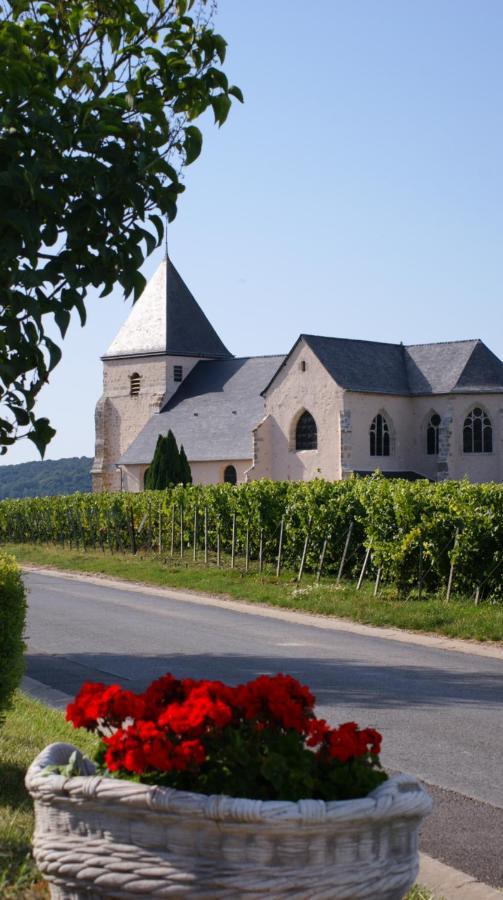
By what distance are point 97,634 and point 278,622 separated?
11.5 ft

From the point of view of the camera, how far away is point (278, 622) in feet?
60.4

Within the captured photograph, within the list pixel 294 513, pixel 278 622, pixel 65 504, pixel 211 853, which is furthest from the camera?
pixel 65 504

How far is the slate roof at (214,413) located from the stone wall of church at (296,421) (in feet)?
5.42

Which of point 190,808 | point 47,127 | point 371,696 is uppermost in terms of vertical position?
point 47,127

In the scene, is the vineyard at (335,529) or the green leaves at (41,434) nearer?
the green leaves at (41,434)

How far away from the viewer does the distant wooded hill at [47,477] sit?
152m

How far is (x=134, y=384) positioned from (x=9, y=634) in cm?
6493

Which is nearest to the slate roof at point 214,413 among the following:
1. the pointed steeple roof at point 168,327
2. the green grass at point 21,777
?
the pointed steeple roof at point 168,327

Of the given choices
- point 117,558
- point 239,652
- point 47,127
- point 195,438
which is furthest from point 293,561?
point 195,438

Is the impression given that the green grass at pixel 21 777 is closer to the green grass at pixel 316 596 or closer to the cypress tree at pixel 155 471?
the green grass at pixel 316 596

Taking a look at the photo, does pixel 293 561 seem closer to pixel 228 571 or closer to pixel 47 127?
pixel 228 571

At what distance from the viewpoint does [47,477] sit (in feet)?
519

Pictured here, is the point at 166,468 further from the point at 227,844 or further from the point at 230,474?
the point at 227,844

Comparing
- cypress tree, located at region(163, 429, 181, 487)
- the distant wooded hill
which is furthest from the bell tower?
the distant wooded hill
